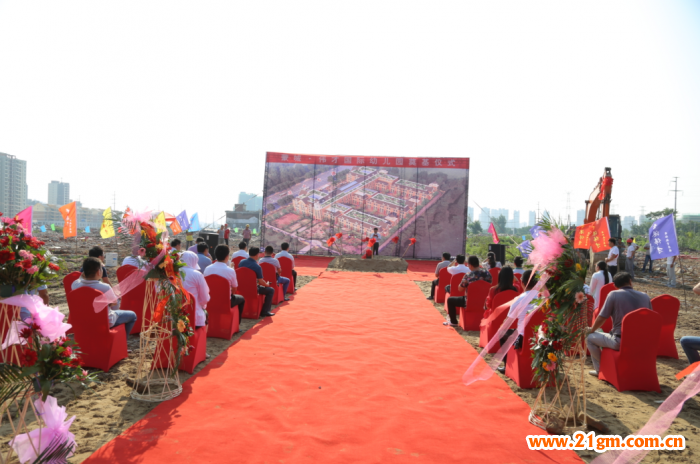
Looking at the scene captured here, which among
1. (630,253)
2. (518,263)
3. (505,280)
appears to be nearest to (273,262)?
(505,280)

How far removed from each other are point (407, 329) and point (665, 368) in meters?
3.08

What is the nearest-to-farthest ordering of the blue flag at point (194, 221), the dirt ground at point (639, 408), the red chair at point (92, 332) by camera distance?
the dirt ground at point (639, 408) → the red chair at point (92, 332) → the blue flag at point (194, 221)

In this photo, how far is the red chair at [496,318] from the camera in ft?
13.9

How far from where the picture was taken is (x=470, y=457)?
2.40 meters

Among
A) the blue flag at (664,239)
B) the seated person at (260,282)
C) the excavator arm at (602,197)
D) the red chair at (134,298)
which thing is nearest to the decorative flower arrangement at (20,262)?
the red chair at (134,298)

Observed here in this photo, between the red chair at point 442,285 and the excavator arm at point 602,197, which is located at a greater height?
the excavator arm at point 602,197

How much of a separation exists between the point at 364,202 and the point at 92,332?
1374 centimetres

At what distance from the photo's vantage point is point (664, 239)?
7.24 m

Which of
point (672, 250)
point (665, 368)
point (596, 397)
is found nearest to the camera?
point (596, 397)

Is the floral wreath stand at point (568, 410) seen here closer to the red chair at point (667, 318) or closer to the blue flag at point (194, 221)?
the red chair at point (667, 318)

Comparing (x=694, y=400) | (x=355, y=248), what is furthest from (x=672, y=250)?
(x=355, y=248)

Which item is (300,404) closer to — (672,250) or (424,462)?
(424,462)

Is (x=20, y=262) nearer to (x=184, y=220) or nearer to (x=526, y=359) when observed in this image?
(x=526, y=359)

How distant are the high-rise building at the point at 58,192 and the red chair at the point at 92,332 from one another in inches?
4609
